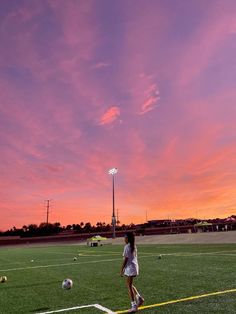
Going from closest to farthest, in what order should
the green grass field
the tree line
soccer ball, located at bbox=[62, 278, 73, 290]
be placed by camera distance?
1. the green grass field
2. soccer ball, located at bbox=[62, 278, 73, 290]
3. the tree line

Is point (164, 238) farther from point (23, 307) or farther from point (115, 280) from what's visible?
point (23, 307)

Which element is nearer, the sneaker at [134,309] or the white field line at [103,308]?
the sneaker at [134,309]

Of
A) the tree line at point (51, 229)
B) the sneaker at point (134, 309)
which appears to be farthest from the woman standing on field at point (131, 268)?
the tree line at point (51, 229)

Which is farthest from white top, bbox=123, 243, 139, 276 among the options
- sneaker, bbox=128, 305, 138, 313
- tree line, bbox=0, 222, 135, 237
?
tree line, bbox=0, 222, 135, 237

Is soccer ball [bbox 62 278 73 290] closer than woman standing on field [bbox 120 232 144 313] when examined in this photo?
No

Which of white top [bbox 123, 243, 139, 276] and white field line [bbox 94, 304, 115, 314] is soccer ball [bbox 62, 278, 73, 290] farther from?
white top [bbox 123, 243, 139, 276]

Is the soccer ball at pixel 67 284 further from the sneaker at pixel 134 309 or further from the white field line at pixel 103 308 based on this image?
the sneaker at pixel 134 309

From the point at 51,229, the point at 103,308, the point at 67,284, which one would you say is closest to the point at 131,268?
the point at 103,308

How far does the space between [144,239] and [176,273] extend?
46.8m

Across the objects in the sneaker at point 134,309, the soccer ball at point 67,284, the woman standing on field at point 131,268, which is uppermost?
the woman standing on field at point 131,268

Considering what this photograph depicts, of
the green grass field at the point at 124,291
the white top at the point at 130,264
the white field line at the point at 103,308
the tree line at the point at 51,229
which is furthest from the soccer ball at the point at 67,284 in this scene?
the tree line at the point at 51,229

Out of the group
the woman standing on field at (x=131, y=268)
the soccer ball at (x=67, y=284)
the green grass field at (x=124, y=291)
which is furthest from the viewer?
the soccer ball at (x=67, y=284)

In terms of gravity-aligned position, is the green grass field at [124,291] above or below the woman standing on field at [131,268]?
below

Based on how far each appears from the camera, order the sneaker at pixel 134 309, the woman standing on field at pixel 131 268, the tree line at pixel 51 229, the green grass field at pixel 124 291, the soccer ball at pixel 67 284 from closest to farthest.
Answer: the sneaker at pixel 134 309 < the woman standing on field at pixel 131 268 < the green grass field at pixel 124 291 < the soccer ball at pixel 67 284 < the tree line at pixel 51 229
